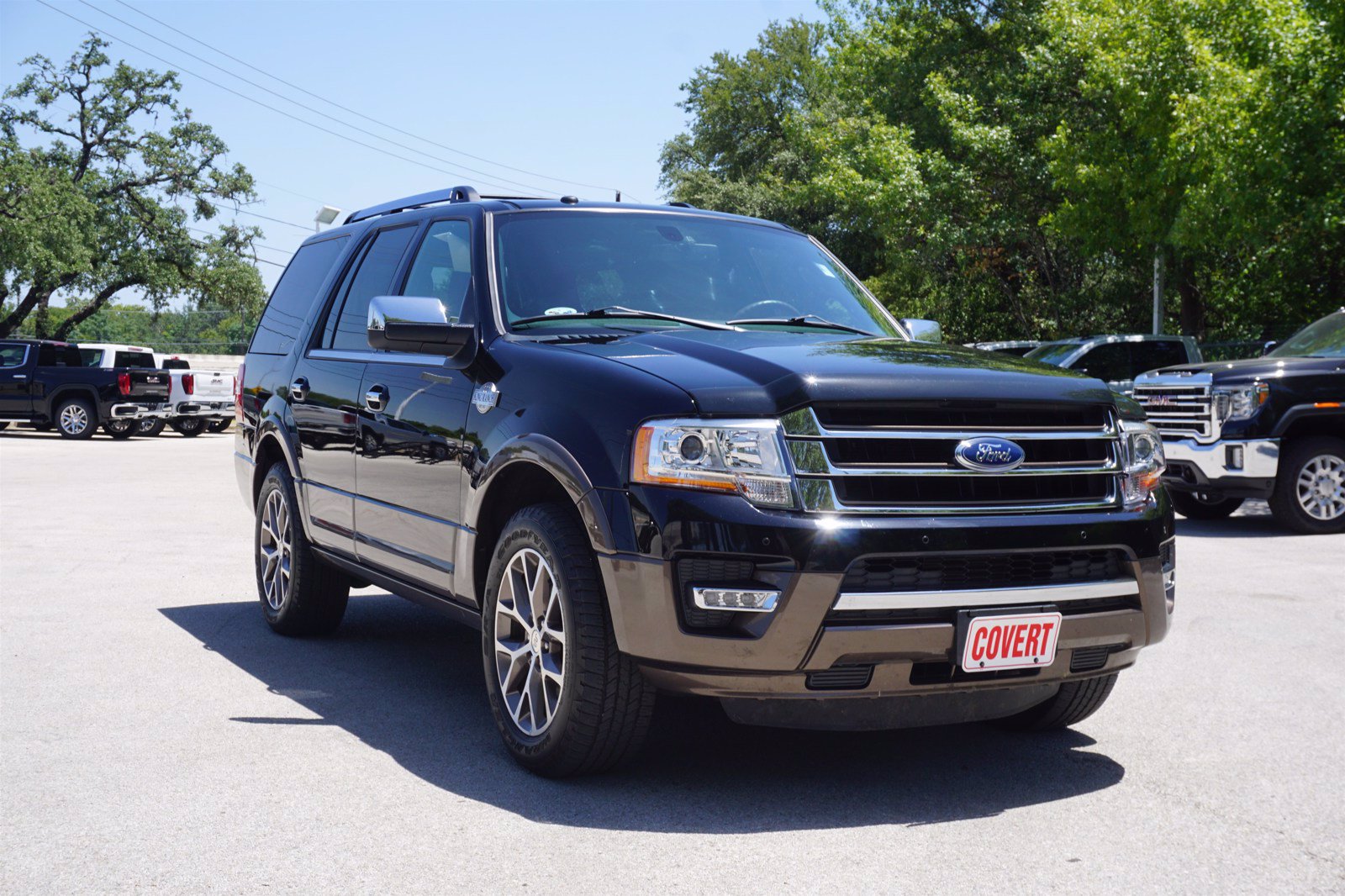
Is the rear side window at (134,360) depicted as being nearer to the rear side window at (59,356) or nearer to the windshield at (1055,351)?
the rear side window at (59,356)

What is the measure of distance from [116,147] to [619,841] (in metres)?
49.2

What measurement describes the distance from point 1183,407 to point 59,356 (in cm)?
2384

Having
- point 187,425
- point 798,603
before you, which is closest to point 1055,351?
point 798,603

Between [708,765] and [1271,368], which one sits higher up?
[1271,368]

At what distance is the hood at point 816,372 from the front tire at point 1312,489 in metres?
8.30

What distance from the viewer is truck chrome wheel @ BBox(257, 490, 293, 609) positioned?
23.0 ft

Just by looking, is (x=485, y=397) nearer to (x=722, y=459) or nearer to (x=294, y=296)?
(x=722, y=459)

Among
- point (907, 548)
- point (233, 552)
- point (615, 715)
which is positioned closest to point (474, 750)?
point (615, 715)

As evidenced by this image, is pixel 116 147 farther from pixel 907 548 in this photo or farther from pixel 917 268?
pixel 907 548

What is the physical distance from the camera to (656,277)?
17.8ft

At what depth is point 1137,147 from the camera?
Result: 854 inches

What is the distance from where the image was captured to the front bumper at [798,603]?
12.7 ft

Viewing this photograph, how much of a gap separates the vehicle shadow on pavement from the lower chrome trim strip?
2.20 feet

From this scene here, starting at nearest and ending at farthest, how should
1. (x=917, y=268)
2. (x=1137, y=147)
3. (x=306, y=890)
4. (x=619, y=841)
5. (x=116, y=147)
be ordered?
1. (x=306, y=890)
2. (x=619, y=841)
3. (x=1137, y=147)
4. (x=917, y=268)
5. (x=116, y=147)
